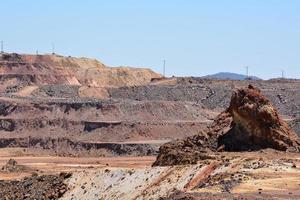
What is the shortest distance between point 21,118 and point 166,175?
79.1 meters

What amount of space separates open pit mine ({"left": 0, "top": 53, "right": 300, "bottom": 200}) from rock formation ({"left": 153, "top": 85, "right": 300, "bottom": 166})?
0.06 m

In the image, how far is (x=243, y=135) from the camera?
48125 mm

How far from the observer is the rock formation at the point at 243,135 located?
46.8 m

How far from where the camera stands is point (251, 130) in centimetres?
4728

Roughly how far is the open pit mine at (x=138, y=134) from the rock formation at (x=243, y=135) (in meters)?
0.06

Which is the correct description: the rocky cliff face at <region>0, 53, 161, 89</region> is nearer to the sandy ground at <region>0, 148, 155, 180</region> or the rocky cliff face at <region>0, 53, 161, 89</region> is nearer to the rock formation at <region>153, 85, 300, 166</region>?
the sandy ground at <region>0, 148, 155, 180</region>

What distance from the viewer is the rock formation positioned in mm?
46750

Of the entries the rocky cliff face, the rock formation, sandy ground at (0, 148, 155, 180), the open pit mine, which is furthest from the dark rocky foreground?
the rocky cliff face

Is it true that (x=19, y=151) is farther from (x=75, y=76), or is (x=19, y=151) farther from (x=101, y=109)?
(x=75, y=76)

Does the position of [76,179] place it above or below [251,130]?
below

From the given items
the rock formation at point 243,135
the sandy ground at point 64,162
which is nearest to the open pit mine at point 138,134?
the rock formation at point 243,135

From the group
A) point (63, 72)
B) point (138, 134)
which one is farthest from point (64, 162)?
point (63, 72)

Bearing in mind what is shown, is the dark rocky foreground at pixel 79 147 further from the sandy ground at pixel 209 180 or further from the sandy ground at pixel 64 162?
the sandy ground at pixel 209 180

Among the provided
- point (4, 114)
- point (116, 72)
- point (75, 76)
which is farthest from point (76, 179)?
point (116, 72)
